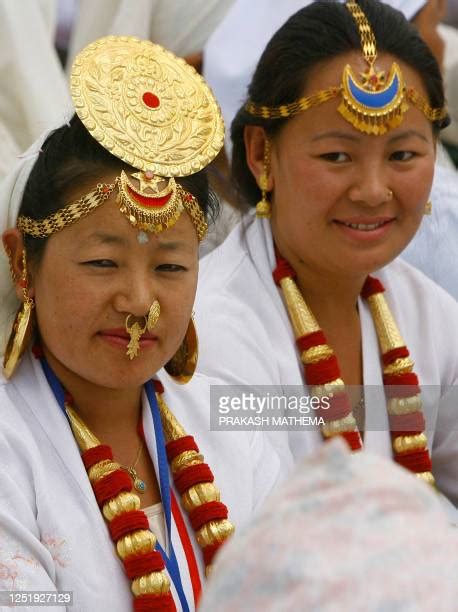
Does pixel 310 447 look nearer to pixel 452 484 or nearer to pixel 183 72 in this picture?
pixel 452 484

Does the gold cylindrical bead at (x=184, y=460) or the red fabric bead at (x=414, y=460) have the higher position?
the gold cylindrical bead at (x=184, y=460)

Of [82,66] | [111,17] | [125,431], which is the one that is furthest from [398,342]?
[111,17]

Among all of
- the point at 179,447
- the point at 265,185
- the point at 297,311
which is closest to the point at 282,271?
the point at 297,311

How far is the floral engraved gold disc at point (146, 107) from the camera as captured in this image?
203 centimetres

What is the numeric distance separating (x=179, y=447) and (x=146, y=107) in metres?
0.63

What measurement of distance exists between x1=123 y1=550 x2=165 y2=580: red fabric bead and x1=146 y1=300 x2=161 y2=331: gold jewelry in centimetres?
38

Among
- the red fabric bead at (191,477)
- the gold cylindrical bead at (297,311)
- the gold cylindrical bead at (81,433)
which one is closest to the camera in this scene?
the gold cylindrical bead at (81,433)

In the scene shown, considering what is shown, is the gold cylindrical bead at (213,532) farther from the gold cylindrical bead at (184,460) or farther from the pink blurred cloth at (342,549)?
the pink blurred cloth at (342,549)

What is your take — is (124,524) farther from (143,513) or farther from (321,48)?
(321,48)

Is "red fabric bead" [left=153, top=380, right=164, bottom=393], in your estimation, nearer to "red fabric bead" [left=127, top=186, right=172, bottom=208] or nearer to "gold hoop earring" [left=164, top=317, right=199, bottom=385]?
"gold hoop earring" [left=164, top=317, right=199, bottom=385]

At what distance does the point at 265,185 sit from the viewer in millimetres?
2943

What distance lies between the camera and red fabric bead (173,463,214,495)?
2117 mm

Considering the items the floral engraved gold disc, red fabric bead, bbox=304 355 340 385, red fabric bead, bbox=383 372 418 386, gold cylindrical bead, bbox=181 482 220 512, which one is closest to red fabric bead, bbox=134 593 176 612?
gold cylindrical bead, bbox=181 482 220 512

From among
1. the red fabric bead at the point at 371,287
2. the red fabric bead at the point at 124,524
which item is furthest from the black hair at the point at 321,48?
the red fabric bead at the point at 124,524
